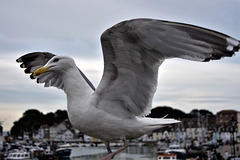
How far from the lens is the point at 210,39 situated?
15.3 feet

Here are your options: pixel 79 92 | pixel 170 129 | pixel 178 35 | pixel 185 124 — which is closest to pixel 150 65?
pixel 178 35

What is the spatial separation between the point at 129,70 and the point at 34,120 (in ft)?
386

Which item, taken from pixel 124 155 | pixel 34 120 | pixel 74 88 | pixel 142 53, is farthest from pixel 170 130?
pixel 142 53

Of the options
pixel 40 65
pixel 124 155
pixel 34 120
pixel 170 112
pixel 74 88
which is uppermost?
pixel 170 112

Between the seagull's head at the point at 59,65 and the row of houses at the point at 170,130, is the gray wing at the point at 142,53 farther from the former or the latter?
the row of houses at the point at 170,130

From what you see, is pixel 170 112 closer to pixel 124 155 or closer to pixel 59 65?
pixel 124 155

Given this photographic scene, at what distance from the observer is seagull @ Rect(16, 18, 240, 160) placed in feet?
15.5

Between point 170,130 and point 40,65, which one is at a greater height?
point 40,65

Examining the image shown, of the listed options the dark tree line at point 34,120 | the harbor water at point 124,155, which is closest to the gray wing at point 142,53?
the harbor water at point 124,155

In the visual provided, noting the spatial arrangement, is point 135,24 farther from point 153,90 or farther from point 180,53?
point 153,90

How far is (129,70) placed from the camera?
523 cm

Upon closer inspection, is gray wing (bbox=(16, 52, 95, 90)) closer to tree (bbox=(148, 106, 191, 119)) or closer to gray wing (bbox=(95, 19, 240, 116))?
gray wing (bbox=(95, 19, 240, 116))

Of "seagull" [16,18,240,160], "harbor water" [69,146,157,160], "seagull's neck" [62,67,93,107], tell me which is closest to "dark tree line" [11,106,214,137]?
"harbor water" [69,146,157,160]

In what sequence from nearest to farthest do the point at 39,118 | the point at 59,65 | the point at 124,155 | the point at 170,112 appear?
the point at 59,65, the point at 124,155, the point at 170,112, the point at 39,118
